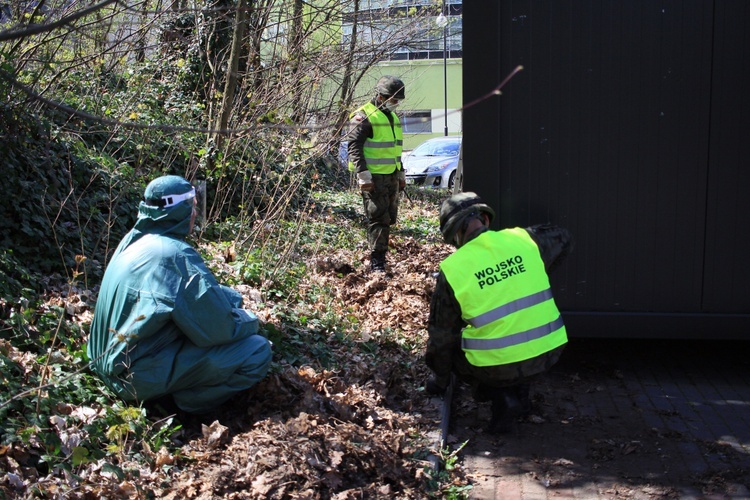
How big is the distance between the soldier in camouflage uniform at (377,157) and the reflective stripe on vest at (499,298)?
12.9 feet

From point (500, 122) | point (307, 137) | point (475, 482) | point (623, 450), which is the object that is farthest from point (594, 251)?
point (307, 137)

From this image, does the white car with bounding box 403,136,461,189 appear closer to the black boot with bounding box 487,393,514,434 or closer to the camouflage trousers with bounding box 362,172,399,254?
the camouflage trousers with bounding box 362,172,399,254

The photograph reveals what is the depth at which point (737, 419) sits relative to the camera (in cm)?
532

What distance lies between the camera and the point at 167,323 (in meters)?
4.25

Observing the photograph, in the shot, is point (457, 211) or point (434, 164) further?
point (434, 164)

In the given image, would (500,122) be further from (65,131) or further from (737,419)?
(65,131)

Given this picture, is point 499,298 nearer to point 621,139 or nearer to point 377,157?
point 621,139

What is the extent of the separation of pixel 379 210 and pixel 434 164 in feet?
41.2

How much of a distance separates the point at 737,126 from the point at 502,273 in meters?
2.30

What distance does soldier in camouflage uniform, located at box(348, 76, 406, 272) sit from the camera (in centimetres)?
877

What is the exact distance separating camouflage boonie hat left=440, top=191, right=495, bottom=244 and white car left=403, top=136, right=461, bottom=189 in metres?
14.5

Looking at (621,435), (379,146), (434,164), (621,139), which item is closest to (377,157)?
(379,146)

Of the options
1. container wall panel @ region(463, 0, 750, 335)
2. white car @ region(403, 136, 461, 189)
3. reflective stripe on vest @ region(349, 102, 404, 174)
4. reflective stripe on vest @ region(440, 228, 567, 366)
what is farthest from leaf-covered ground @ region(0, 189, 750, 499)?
white car @ region(403, 136, 461, 189)

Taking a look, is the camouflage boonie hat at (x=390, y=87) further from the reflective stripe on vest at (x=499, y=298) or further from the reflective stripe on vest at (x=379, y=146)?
the reflective stripe on vest at (x=499, y=298)
